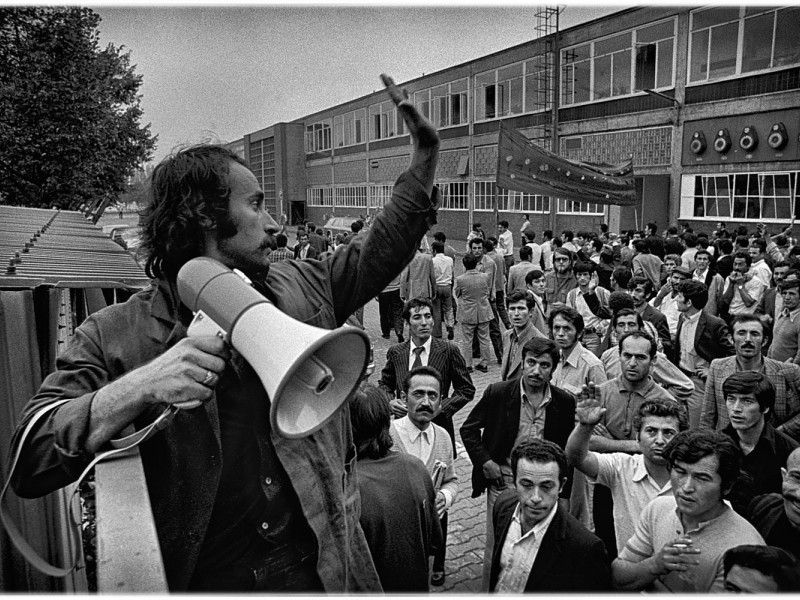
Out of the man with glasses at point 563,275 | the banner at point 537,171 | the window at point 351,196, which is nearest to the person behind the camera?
the man with glasses at point 563,275

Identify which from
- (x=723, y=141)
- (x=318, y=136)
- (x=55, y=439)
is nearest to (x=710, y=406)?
(x=55, y=439)

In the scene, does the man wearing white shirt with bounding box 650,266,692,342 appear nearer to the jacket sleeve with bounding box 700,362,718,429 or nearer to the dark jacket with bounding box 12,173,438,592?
the jacket sleeve with bounding box 700,362,718,429

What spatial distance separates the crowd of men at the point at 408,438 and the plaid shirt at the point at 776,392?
14 millimetres

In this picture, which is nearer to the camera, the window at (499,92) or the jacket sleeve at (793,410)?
the jacket sleeve at (793,410)

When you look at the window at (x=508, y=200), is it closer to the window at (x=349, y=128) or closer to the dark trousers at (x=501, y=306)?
the window at (x=349, y=128)

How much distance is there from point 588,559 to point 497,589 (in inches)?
17.6

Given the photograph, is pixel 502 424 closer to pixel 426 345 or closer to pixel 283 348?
→ pixel 426 345

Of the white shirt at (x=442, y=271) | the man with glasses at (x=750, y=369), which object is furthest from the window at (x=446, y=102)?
the man with glasses at (x=750, y=369)

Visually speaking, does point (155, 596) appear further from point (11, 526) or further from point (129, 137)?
point (129, 137)

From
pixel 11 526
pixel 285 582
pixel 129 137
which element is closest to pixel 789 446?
pixel 285 582

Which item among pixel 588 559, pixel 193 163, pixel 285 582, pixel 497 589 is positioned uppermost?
pixel 193 163

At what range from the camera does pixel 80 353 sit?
1.42 meters

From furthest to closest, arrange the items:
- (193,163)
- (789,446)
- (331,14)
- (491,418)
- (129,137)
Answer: (129,137) → (491,418) → (789,446) → (331,14) → (193,163)

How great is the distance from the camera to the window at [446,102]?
A: 105 ft
